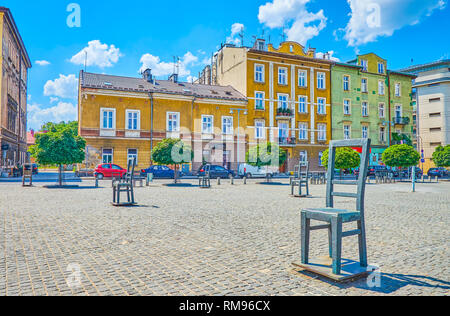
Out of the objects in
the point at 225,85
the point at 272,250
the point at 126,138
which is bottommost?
the point at 272,250

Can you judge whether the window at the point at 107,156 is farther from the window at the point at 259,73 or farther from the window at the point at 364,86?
the window at the point at 364,86

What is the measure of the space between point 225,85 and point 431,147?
34753mm

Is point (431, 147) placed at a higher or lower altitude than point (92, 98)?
lower

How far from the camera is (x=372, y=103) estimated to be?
152ft

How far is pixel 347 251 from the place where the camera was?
5203mm

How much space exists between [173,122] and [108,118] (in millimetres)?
6607

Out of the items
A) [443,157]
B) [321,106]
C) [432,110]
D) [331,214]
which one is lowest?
[331,214]

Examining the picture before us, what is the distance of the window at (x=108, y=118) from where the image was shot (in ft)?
108

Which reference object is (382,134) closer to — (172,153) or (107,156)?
(172,153)

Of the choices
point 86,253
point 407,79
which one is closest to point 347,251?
point 86,253

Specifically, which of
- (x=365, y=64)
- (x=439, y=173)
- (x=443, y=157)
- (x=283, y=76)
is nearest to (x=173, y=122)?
(x=283, y=76)

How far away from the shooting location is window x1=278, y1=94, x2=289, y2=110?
40906 mm

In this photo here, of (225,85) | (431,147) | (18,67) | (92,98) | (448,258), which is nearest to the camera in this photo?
(448,258)

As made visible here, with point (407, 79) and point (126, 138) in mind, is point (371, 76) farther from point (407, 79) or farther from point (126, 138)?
point (126, 138)
